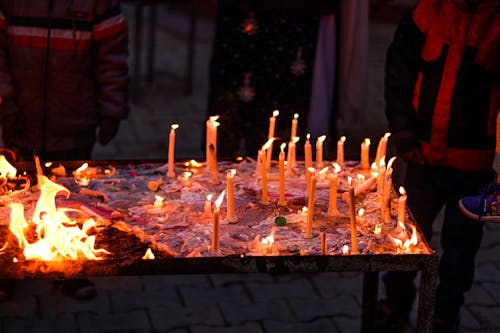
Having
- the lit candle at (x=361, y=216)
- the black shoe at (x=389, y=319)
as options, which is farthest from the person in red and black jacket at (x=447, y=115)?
the lit candle at (x=361, y=216)

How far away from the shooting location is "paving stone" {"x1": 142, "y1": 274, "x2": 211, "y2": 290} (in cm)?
537

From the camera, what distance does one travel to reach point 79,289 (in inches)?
203

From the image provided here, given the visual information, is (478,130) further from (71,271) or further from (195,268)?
(71,271)

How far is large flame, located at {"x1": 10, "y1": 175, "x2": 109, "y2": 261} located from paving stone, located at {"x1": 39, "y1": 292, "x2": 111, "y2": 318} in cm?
137

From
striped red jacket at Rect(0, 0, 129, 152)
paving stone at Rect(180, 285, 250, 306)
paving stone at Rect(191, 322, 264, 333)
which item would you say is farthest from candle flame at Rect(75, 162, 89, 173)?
paving stone at Rect(180, 285, 250, 306)

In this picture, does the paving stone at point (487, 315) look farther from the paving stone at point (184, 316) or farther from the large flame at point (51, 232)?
the large flame at point (51, 232)

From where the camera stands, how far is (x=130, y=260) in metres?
3.37

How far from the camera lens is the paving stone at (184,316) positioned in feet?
16.2

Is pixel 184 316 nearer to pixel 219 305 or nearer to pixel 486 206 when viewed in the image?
pixel 219 305

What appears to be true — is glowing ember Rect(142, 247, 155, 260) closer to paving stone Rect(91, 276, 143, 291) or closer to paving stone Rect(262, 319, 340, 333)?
paving stone Rect(262, 319, 340, 333)

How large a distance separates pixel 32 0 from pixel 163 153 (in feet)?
10.1

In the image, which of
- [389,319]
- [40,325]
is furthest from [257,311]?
[40,325]

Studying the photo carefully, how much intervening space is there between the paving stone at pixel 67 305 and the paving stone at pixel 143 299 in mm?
54

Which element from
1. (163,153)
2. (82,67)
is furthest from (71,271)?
(163,153)
